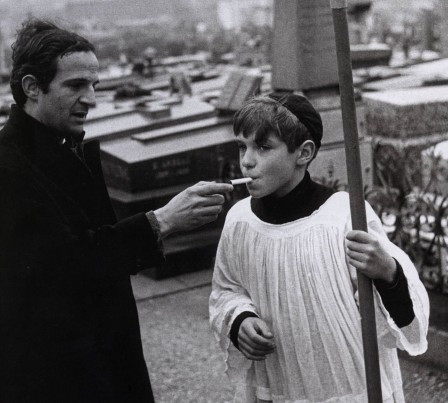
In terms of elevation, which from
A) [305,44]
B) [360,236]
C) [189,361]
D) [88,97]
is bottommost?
[189,361]

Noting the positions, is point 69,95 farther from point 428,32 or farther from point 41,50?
point 428,32

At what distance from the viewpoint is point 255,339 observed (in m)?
2.38

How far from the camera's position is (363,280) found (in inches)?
82.0

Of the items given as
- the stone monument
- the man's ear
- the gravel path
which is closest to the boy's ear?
the man's ear

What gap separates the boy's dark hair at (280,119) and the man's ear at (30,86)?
1.95ft

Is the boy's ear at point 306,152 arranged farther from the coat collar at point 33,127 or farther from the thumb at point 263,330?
the coat collar at point 33,127

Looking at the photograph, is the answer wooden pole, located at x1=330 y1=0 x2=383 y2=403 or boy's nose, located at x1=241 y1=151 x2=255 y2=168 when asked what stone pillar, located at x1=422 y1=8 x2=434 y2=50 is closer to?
boy's nose, located at x1=241 y1=151 x2=255 y2=168

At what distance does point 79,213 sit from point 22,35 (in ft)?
1.83

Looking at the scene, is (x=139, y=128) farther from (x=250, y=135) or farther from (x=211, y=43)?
(x=211, y=43)

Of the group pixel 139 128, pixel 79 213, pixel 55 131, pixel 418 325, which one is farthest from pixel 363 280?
pixel 139 128

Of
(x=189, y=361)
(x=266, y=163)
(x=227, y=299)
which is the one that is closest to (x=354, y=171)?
(x=266, y=163)

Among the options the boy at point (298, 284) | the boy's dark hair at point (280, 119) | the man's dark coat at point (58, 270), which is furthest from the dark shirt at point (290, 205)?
the man's dark coat at point (58, 270)

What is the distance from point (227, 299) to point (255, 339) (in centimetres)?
25

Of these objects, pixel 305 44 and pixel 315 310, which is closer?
pixel 315 310
